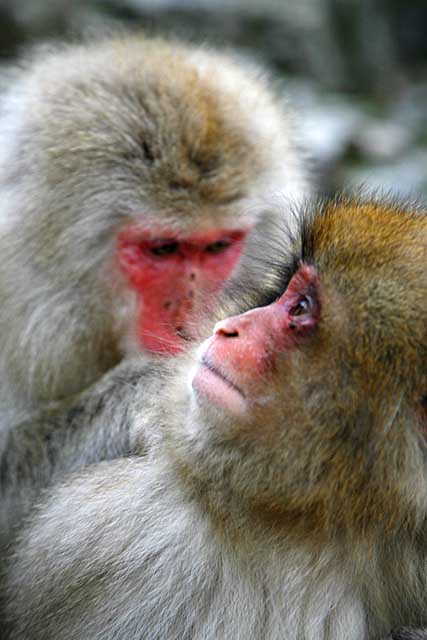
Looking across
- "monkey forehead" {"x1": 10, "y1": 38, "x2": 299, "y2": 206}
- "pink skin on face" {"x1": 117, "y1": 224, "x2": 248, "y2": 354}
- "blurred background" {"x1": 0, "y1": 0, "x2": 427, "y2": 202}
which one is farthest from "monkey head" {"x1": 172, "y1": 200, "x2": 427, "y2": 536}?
"blurred background" {"x1": 0, "y1": 0, "x2": 427, "y2": 202}

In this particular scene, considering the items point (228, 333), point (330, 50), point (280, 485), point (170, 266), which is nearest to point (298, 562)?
point (280, 485)

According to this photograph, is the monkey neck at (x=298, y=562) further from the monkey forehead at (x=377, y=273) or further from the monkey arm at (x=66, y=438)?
the monkey arm at (x=66, y=438)

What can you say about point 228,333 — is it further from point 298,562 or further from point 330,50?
point 330,50

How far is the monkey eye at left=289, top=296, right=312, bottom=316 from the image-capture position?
7.83 ft

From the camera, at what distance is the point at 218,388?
2418mm

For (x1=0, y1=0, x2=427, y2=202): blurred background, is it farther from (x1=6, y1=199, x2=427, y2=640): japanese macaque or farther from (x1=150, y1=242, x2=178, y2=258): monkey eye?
(x1=6, y1=199, x2=427, y2=640): japanese macaque

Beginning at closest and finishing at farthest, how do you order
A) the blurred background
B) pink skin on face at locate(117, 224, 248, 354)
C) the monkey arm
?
1. the monkey arm
2. pink skin on face at locate(117, 224, 248, 354)
3. the blurred background

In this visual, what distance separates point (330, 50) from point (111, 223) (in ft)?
27.9

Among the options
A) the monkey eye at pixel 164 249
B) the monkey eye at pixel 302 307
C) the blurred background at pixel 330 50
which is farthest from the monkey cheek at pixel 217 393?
the blurred background at pixel 330 50

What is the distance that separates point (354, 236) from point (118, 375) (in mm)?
1320

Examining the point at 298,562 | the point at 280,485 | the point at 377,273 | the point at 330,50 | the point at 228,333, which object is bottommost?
the point at 330,50

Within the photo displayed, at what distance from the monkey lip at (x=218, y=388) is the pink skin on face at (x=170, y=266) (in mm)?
1096

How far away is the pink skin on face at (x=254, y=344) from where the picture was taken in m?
2.37

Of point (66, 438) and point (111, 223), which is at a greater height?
point (111, 223)
